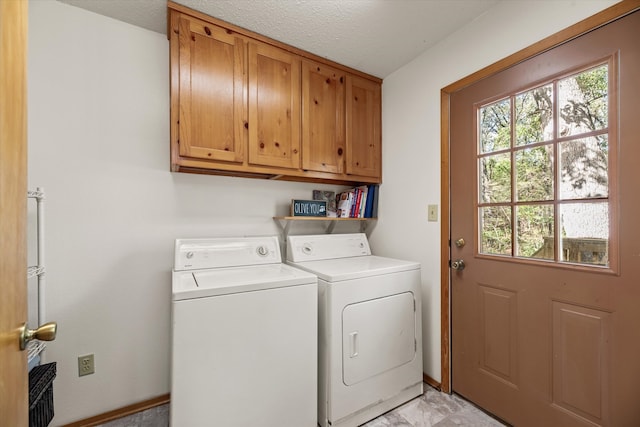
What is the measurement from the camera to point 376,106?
2369 mm

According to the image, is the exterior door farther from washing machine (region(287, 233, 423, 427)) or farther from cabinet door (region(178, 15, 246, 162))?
cabinet door (region(178, 15, 246, 162))

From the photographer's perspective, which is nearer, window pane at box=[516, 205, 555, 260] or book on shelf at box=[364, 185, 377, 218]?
window pane at box=[516, 205, 555, 260]

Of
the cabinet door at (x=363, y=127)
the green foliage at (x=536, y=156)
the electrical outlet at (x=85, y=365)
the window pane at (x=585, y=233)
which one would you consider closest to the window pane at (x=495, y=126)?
the green foliage at (x=536, y=156)

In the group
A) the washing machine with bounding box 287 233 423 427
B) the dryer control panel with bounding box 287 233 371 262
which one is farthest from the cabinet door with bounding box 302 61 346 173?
the washing machine with bounding box 287 233 423 427

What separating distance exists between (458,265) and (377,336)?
0.69 m

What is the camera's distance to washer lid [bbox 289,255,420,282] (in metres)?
1.58

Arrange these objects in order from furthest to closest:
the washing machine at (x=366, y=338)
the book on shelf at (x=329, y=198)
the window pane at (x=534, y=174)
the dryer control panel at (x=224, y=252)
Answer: the book on shelf at (x=329, y=198), the dryer control panel at (x=224, y=252), the washing machine at (x=366, y=338), the window pane at (x=534, y=174)

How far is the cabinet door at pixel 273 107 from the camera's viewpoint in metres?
1.82

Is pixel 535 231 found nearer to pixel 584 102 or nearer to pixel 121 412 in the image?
pixel 584 102

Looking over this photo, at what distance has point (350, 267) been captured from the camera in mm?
1789

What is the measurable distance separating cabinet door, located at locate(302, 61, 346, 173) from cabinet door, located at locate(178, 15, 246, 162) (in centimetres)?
45

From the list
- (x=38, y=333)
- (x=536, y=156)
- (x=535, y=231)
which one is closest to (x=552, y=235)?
(x=535, y=231)

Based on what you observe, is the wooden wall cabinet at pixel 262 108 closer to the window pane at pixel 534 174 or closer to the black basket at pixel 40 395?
the window pane at pixel 534 174

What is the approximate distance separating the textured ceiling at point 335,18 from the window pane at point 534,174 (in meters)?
0.89
